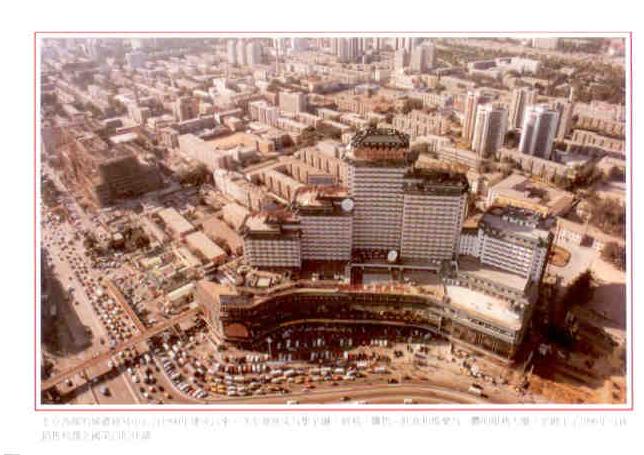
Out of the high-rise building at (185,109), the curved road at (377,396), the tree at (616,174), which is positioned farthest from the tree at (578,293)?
the high-rise building at (185,109)

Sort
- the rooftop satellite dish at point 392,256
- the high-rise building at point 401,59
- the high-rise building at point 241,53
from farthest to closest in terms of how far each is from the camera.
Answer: the high-rise building at point 241,53 < the high-rise building at point 401,59 < the rooftop satellite dish at point 392,256

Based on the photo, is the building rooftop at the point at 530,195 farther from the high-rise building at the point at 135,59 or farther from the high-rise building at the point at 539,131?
the high-rise building at the point at 135,59

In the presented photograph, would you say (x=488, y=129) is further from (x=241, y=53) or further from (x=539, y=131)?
(x=241, y=53)

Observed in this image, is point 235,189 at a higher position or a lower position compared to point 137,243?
higher

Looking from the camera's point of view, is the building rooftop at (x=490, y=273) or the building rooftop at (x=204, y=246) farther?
the building rooftop at (x=204, y=246)

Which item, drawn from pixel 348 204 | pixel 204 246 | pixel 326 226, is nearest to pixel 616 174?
pixel 348 204

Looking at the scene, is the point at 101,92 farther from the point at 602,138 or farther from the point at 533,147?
the point at 602,138
